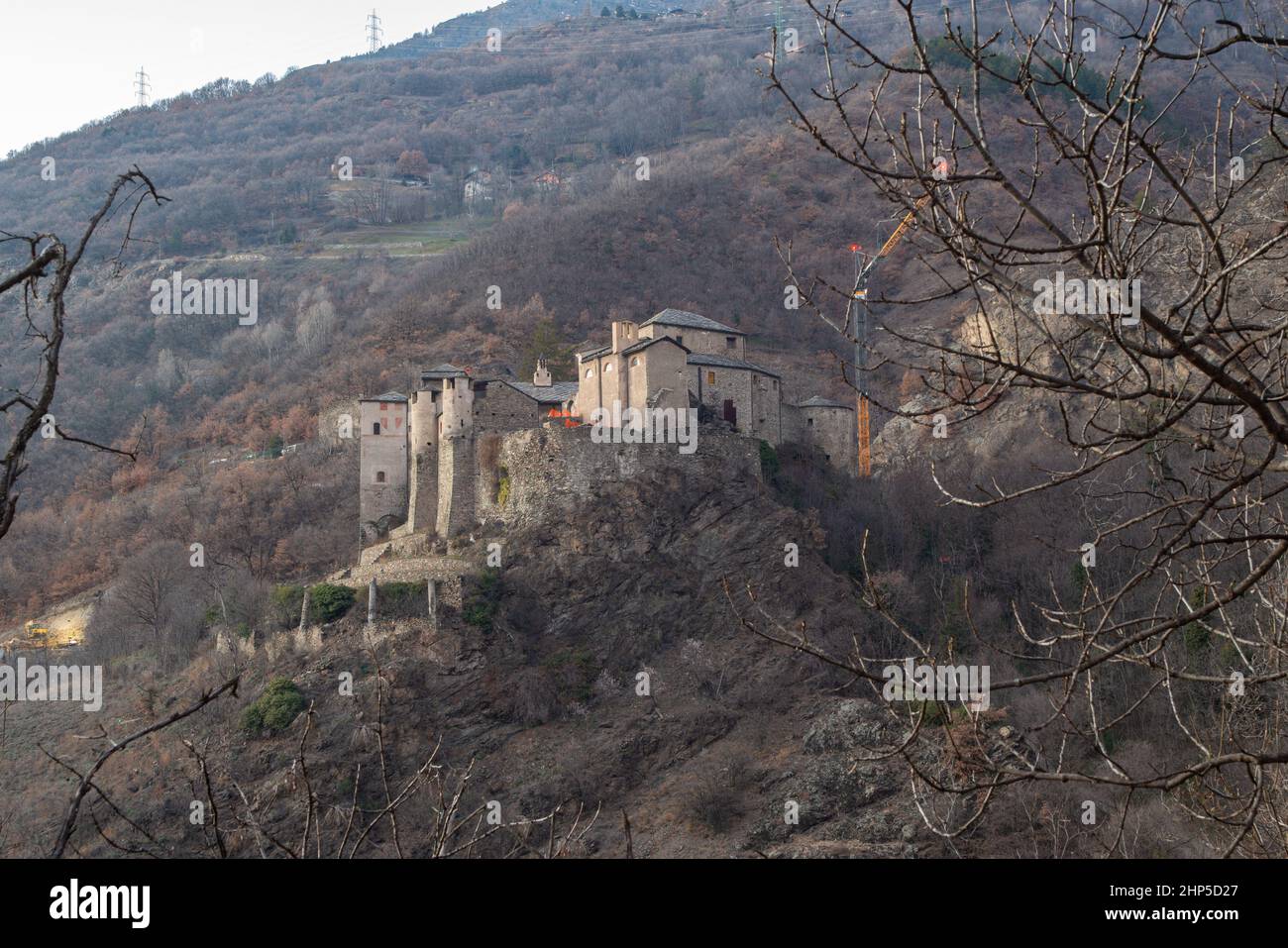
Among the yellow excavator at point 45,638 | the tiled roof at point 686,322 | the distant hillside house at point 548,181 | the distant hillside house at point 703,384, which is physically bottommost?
the yellow excavator at point 45,638

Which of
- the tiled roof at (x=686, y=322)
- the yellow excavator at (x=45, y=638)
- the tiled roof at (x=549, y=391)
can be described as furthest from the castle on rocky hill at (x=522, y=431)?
the yellow excavator at (x=45, y=638)

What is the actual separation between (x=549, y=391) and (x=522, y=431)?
25.0ft

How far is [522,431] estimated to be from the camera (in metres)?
42.3

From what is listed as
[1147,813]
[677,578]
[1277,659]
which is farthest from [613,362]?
[1277,659]

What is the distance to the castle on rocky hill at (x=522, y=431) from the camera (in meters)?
42.0

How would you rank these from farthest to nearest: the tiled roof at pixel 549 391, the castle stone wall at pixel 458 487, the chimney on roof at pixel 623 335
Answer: the tiled roof at pixel 549 391 → the chimney on roof at pixel 623 335 → the castle stone wall at pixel 458 487

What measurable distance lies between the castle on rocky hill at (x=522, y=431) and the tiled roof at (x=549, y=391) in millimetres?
153

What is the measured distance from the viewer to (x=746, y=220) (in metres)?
103

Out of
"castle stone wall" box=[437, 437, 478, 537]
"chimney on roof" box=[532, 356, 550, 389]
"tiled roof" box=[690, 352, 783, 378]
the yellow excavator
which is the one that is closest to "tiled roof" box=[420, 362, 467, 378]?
"castle stone wall" box=[437, 437, 478, 537]

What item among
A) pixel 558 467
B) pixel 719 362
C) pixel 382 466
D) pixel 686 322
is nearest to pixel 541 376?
pixel 686 322

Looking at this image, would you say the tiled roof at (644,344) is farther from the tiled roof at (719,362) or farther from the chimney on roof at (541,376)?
the chimney on roof at (541,376)

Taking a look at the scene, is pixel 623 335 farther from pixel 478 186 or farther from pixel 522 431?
pixel 478 186

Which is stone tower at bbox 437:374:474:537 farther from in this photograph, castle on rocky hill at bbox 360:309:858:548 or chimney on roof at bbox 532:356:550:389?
chimney on roof at bbox 532:356:550:389

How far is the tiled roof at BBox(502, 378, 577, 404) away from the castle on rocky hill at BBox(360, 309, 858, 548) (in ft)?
0.50
